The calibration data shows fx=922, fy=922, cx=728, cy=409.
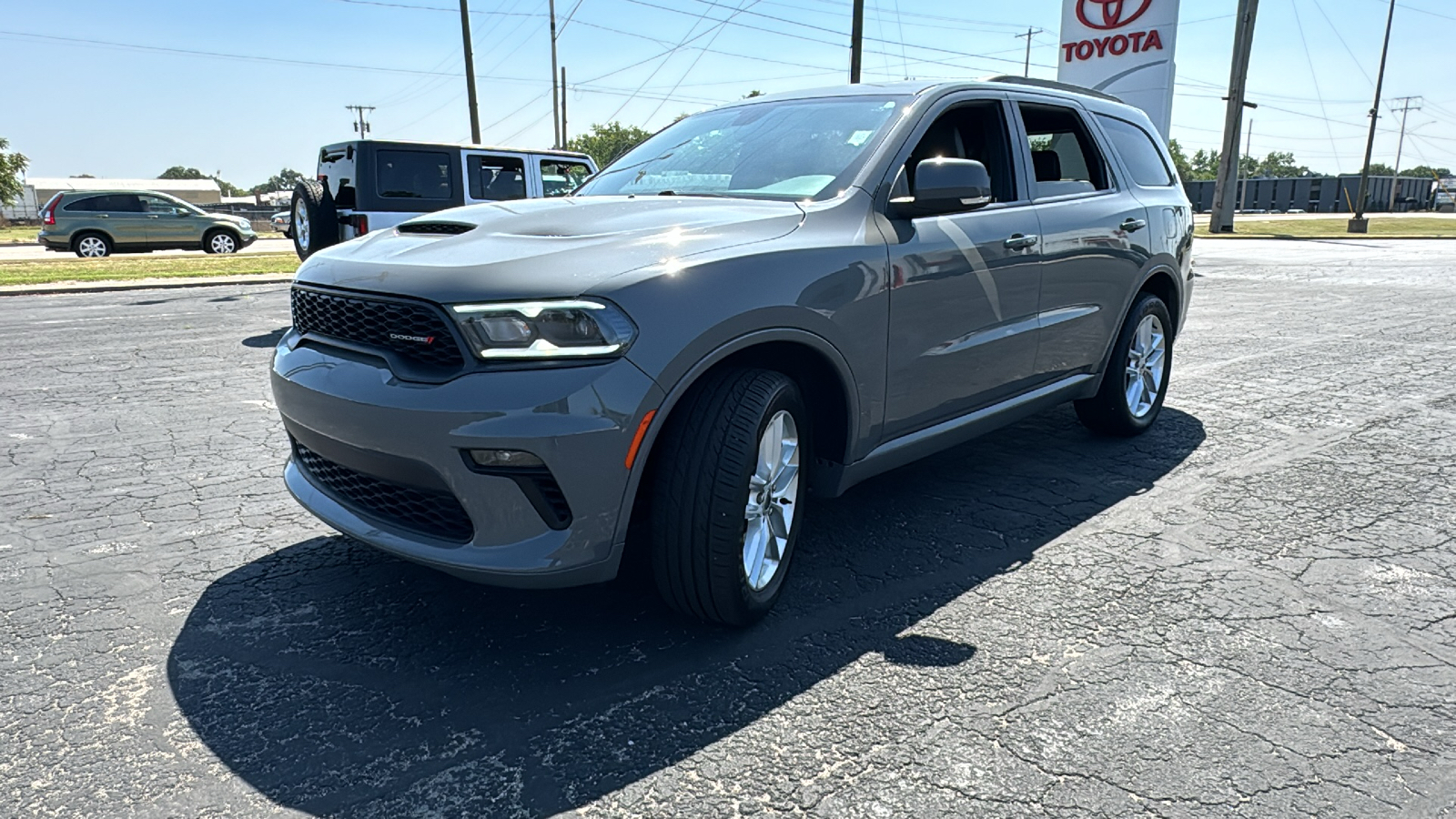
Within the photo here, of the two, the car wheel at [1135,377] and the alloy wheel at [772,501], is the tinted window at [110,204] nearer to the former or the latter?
the car wheel at [1135,377]

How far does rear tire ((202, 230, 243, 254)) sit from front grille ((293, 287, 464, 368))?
2429cm

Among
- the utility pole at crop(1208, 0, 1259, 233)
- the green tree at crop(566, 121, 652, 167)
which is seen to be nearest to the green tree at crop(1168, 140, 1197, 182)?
the green tree at crop(566, 121, 652, 167)

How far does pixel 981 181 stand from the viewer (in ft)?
10.7

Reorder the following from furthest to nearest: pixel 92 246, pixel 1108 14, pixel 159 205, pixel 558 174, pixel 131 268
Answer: pixel 159 205, pixel 92 246, pixel 1108 14, pixel 131 268, pixel 558 174

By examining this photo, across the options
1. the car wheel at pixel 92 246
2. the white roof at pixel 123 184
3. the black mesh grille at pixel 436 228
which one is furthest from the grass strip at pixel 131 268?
the white roof at pixel 123 184

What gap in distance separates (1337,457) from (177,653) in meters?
5.32

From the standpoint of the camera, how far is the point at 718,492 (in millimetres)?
2619

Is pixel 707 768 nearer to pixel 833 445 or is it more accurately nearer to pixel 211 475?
pixel 833 445

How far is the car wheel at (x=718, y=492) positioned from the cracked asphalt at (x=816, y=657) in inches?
8.5

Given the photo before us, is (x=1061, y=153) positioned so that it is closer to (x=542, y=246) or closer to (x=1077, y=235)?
(x=1077, y=235)

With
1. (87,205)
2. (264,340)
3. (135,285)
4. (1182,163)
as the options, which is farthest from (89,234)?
(1182,163)

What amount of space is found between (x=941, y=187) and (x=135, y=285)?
46.9 ft

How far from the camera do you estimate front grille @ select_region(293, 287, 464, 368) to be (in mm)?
2475

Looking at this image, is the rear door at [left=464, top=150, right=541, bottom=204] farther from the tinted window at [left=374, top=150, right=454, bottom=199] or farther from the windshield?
the windshield
